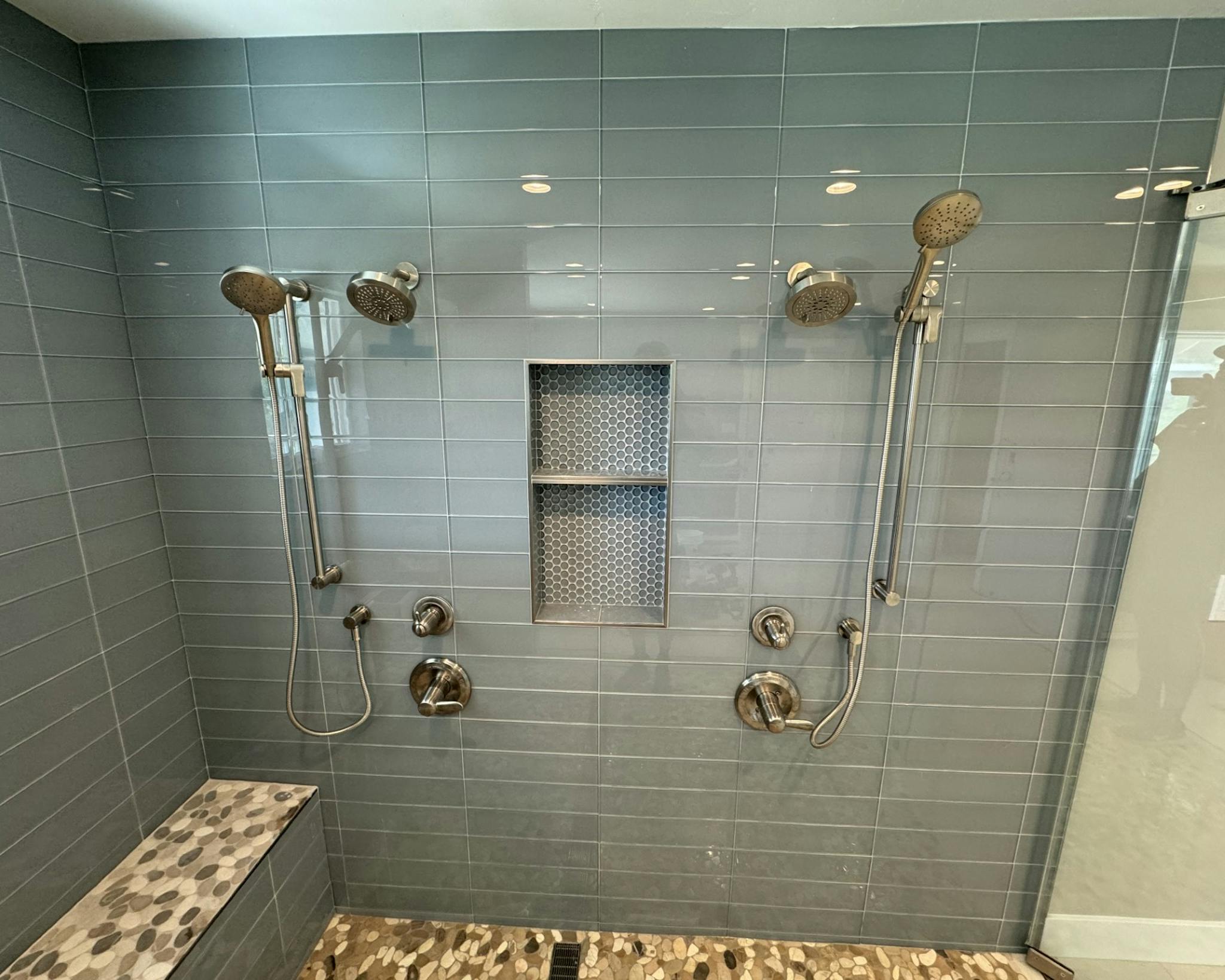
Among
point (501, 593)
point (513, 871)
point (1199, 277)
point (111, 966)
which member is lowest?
point (513, 871)

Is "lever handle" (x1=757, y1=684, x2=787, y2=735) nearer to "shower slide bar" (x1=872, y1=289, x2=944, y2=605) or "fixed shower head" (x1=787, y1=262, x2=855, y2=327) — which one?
"shower slide bar" (x1=872, y1=289, x2=944, y2=605)

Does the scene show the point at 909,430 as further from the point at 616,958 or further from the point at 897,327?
the point at 616,958

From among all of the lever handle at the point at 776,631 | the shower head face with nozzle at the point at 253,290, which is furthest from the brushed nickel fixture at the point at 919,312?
the shower head face with nozzle at the point at 253,290

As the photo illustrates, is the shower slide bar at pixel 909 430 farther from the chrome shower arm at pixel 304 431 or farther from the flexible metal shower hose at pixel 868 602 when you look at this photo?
the chrome shower arm at pixel 304 431

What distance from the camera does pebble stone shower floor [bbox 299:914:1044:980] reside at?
1.40 meters

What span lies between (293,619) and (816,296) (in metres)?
1.56

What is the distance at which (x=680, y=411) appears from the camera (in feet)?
3.97

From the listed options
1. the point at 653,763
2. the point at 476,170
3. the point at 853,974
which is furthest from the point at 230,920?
the point at 476,170

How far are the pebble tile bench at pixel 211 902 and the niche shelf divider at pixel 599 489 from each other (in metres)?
0.95

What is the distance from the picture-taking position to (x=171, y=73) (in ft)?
3.75

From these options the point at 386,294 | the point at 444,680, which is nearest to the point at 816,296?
the point at 386,294

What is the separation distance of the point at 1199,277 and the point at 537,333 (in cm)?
150

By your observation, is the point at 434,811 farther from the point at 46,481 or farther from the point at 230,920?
the point at 46,481

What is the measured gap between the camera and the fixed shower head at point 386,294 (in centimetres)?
103
